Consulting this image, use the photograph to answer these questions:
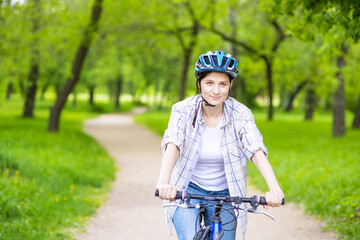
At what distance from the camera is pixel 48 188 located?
23.0 feet

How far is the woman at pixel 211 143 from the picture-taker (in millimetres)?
2920

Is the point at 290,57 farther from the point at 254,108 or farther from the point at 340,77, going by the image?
the point at 254,108

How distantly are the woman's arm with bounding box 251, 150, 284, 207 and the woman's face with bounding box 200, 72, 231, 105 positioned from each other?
1.38 ft

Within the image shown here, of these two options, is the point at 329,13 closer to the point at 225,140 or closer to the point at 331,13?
the point at 331,13

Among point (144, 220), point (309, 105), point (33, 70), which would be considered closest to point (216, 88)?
point (144, 220)

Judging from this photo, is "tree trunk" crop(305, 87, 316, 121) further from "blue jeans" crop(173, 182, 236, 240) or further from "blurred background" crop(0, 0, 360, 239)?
"blue jeans" crop(173, 182, 236, 240)

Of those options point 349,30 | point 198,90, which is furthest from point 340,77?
point 198,90

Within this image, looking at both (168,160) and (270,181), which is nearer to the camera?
(270,181)

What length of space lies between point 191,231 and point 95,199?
4.77m

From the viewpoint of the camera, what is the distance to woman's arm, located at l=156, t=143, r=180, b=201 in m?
2.62

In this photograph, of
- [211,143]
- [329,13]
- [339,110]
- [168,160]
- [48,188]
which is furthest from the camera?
[339,110]

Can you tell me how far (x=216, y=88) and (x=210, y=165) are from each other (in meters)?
0.51

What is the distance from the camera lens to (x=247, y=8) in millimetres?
20562

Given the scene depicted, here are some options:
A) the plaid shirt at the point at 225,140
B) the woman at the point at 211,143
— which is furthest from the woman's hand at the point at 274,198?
the plaid shirt at the point at 225,140
